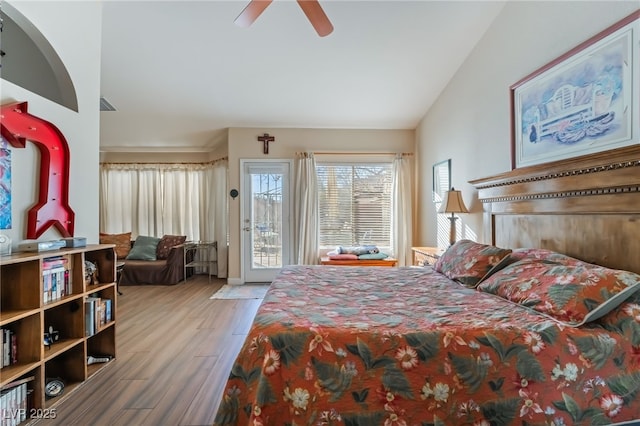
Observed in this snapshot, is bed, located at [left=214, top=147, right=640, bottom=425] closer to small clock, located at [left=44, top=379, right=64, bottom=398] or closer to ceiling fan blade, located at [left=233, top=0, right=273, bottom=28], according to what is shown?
small clock, located at [left=44, top=379, right=64, bottom=398]

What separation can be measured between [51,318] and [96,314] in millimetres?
272

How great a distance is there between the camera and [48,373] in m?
2.23

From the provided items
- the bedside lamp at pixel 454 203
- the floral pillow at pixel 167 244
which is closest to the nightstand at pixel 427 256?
the bedside lamp at pixel 454 203

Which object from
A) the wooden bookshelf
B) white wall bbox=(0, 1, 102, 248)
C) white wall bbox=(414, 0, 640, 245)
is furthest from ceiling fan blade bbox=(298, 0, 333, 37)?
the wooden bookshelf

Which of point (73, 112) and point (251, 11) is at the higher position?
point (251, 11)

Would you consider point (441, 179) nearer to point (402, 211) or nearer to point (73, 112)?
point (402, 211)

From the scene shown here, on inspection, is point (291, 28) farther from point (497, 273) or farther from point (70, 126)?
point (497, 273)

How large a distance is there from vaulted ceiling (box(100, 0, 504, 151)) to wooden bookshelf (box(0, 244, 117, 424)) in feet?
7.43

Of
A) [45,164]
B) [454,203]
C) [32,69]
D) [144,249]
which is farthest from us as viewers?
[144,249]

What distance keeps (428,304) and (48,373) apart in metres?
2.62

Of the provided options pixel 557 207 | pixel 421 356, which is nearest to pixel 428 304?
pixel 421 356

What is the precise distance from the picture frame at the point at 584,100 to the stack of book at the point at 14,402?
354 cm

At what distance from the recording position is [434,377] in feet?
4.03

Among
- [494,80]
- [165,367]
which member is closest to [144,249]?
[165,367]
